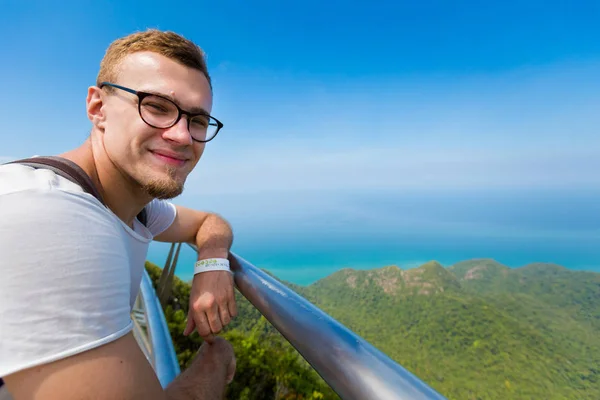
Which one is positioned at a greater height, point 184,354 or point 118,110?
point 118,110

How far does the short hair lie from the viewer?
1.43 meters

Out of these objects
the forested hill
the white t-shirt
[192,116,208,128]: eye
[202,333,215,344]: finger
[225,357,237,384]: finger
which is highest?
[192,116,208,128]: eye

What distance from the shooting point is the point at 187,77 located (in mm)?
1463

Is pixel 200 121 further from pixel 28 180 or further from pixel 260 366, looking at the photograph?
pixel 260 366

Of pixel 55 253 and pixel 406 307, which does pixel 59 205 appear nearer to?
pixel 55 253

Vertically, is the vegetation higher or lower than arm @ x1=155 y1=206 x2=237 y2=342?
lower

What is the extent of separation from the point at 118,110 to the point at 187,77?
0.32 m

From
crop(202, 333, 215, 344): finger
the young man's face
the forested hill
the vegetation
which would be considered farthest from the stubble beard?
the forested hill

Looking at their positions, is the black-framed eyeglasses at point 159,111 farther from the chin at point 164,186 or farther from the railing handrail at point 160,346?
the railing handrail at point 160,346

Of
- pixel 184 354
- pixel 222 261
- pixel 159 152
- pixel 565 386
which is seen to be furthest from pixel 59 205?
pixel 565 386

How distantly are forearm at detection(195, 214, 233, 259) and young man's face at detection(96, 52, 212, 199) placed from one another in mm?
398

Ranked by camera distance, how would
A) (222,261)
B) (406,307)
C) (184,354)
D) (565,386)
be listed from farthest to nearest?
(406,307) → (565,386) → (184,354) → (222,261)

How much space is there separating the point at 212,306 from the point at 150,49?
1143mm

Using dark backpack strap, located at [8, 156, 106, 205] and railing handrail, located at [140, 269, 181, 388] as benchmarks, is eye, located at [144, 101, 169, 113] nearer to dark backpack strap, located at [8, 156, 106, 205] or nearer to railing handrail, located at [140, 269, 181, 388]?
dark backpack strap, located at [8, 156, 106, 205]
